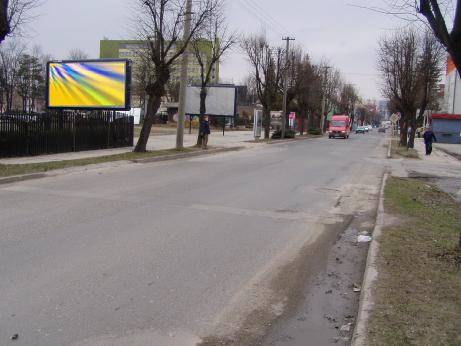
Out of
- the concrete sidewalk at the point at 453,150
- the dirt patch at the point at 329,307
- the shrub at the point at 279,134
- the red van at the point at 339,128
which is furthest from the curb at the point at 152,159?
the red van at the point at 339,128

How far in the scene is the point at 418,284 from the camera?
211 inches

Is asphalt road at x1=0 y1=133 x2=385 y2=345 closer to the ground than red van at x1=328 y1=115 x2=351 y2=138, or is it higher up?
closer to the ground

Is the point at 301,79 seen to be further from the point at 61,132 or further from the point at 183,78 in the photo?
the point at 61,132

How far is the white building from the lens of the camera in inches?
2941

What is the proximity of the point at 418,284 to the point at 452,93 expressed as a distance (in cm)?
8301

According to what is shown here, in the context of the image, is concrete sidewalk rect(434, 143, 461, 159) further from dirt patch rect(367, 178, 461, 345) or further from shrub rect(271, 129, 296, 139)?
dirt patch rect(367, 178, 461, 345)

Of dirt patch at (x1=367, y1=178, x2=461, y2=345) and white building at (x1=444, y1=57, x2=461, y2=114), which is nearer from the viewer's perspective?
dirt patch at (x1=367, y1=178, x2=461, y2=345)

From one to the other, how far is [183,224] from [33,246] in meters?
2.48

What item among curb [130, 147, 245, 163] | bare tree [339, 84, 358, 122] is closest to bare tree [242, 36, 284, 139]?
curb [130, 147, 245, 163]

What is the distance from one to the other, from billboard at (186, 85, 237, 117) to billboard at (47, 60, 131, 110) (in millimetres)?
21211

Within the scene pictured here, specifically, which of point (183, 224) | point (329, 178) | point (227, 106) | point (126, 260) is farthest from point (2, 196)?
point (227, 106)

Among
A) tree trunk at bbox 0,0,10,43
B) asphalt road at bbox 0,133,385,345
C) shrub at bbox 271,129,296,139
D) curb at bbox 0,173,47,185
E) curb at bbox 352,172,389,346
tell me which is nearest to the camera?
curb at bbox 352,172,389,346

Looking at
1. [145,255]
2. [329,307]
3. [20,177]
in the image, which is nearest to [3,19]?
[20,177]

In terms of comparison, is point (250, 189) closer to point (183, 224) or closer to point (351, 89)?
point (183, 224)
